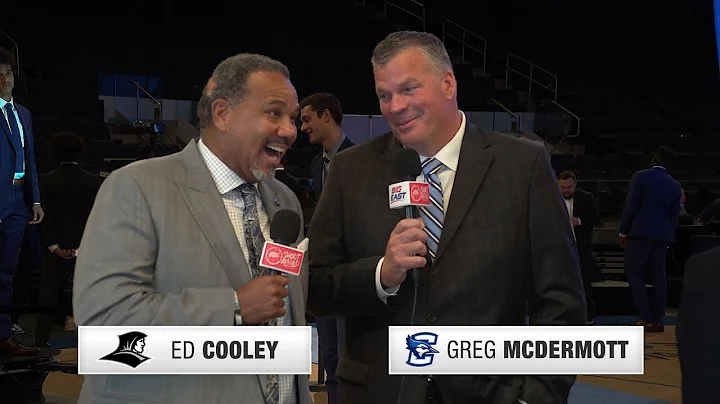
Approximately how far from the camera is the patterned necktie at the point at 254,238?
184cm

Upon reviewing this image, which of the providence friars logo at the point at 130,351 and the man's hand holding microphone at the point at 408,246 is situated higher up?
the man's hand holding microphone at the point at 408,246

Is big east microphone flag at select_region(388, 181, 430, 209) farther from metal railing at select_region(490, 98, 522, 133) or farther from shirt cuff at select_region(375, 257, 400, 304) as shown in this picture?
metal railing at select_region(490, 98, 522, 133)

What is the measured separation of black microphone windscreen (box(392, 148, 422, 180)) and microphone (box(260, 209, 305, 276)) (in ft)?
0.89

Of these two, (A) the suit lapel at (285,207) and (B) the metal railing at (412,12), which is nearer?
(A) the suit lapel at (285,207)

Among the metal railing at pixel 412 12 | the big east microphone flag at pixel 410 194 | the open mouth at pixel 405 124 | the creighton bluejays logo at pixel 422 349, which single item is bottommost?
the creighton bluejays logo at pixel 422 349

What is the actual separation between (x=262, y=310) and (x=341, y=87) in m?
11.2

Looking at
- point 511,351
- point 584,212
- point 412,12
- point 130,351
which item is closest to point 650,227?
point 584,212

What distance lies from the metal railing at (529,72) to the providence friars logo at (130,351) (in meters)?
12.8

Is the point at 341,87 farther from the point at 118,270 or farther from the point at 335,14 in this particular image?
the point at 118,270

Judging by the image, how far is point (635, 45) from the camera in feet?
50.4

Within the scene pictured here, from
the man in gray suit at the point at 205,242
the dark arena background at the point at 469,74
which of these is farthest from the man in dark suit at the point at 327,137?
the dark arena background at the point at 469,74

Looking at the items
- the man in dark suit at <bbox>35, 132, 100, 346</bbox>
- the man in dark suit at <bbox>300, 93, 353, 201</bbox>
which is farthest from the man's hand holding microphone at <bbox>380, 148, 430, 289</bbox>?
the man in dark suit at <bbox>35, 132, 100, 346</bbox>

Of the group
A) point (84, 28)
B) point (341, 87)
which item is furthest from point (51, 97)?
point (341, 87)

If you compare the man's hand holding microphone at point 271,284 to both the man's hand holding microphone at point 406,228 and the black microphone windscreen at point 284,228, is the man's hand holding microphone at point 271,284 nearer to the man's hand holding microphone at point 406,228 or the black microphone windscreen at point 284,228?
the black microphone windscreen at point 284,228
